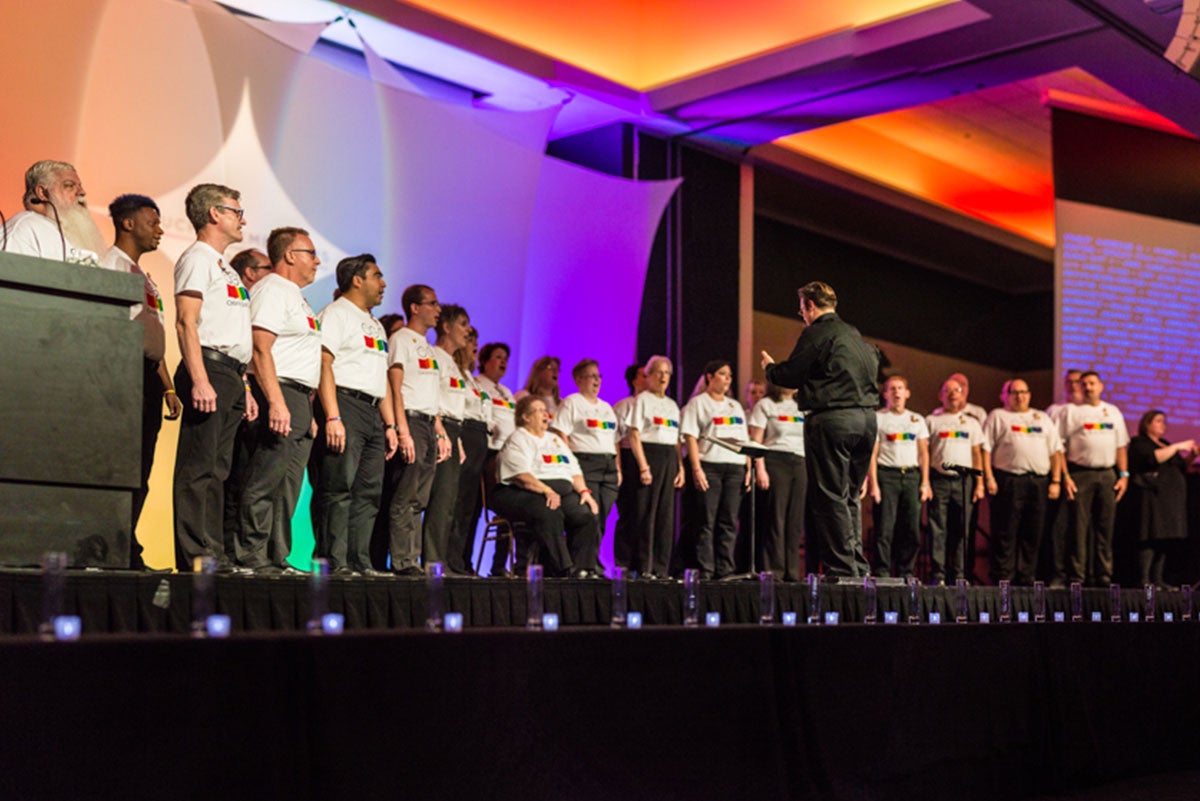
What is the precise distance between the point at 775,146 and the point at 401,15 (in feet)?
12.9

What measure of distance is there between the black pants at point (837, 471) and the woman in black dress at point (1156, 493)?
4.44 metres

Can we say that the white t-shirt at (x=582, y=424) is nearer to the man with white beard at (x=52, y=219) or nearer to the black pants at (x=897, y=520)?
the black pants at (x=897, y=520)

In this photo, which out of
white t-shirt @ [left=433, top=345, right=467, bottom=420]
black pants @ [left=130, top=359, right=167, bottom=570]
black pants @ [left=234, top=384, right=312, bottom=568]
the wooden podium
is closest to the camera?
the wooden podium

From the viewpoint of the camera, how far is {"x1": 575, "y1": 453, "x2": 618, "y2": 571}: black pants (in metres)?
7.32

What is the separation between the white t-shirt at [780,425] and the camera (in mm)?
7922

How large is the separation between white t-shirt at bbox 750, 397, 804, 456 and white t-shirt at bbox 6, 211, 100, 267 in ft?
15.3

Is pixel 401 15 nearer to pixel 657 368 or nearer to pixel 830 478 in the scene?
pixel 657 368

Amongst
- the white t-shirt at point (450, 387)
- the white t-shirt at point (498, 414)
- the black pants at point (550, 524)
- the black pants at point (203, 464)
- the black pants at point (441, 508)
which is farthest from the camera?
the white t-shirt at point (498, 414)

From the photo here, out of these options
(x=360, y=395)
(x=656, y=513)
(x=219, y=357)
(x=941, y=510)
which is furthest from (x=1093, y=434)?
(x=219, y=357)

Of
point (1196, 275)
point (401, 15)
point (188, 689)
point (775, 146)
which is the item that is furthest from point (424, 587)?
point (1196, 275)

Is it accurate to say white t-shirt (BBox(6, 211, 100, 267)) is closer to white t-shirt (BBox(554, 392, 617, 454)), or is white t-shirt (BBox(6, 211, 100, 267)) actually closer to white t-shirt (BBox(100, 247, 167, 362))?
white t-shirt (BBox(100, 247, 167, 362))

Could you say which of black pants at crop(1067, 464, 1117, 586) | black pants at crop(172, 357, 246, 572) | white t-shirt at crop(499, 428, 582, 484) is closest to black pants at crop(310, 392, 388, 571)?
black pants at crop(172, 357, 246, 572)

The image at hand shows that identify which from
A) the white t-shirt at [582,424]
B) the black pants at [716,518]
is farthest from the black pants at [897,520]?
the white t-shirt at [582,424]

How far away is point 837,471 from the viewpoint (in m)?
5.46
